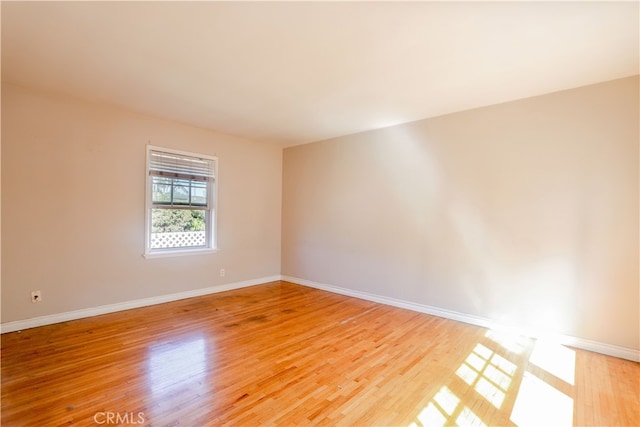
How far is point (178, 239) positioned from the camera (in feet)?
14.4

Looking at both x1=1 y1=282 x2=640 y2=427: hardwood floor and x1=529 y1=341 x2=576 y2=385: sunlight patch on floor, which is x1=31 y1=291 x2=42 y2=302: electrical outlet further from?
x1=529 y1=341 x2=576 y2=385: sunlight patch on floor

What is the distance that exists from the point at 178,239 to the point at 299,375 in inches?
117

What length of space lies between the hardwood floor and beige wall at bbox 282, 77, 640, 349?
1.43 ft

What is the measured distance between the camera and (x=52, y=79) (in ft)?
9.42

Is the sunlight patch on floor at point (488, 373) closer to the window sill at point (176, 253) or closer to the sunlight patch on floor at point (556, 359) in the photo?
the sunlight patch on floor at point (556, 359)

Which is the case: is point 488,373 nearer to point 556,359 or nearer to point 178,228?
point 556,359

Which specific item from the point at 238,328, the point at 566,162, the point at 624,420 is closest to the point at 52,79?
the point at 238,328

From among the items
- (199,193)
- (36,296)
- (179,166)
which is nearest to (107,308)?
(36,296)

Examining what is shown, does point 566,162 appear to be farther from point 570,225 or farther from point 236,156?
point 236,156

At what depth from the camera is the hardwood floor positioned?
1839 mm

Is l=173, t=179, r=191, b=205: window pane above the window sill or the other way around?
above

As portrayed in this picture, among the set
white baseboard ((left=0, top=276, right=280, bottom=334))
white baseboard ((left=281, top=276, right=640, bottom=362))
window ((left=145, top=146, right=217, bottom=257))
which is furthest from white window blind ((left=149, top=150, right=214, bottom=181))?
white baseboard ((left=281, top=276, right=640, bottom=362))

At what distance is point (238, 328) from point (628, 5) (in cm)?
396

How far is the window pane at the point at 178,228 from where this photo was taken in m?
4.13
